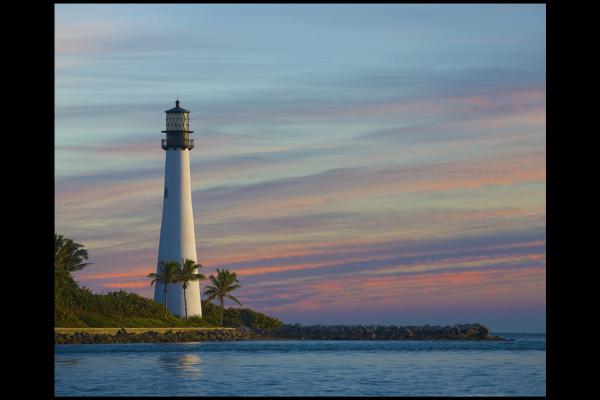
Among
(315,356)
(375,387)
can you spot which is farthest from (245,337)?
(375,387)

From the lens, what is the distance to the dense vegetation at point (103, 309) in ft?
259

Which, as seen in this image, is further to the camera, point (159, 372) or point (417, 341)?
point (417, 341)

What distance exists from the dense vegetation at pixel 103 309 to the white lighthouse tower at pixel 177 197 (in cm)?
258

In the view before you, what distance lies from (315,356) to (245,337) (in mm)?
34724

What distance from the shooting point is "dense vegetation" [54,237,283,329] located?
7900cm

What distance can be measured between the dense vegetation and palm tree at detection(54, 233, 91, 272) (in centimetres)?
10

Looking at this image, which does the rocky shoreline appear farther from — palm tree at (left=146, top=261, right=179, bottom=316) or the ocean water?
the ocean water
